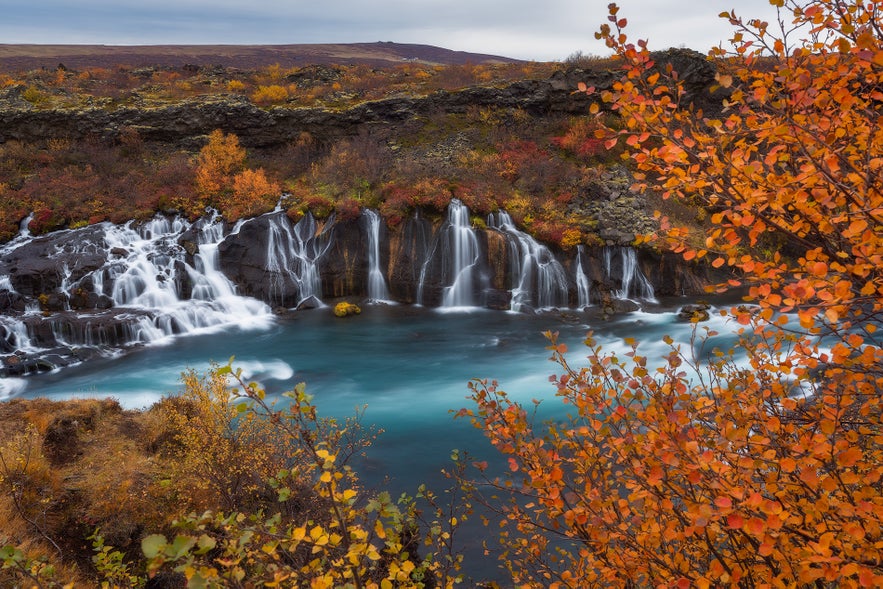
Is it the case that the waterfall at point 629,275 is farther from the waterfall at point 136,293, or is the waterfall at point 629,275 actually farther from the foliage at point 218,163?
the foliage at point 218,163

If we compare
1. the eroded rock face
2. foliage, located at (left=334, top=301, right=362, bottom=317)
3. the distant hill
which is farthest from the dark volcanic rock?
the distant hill

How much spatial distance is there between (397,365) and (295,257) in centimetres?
891

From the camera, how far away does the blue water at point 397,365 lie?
11.6 meters

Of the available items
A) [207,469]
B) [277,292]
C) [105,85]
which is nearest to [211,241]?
[277,292]

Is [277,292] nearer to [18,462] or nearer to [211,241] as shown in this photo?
[211,241]

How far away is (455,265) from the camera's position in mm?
21438

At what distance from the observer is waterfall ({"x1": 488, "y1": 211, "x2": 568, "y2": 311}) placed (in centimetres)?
2056

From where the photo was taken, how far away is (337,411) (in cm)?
1294

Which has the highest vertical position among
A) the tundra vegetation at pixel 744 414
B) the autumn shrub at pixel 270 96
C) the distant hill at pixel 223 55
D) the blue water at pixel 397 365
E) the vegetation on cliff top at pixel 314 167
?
the distant hill at pixel 223 55

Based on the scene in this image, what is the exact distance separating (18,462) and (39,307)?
47.8 ft

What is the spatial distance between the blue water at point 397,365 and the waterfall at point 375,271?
3.45 feet

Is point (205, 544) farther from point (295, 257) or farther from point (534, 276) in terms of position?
point (295, 257)

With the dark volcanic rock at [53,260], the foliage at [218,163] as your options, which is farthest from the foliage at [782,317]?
the foliage at [218,163]

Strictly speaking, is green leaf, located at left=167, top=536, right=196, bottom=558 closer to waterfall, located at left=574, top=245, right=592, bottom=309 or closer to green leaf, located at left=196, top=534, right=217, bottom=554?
green leaf, located at left=196, top=534, right=217, bottom=554
